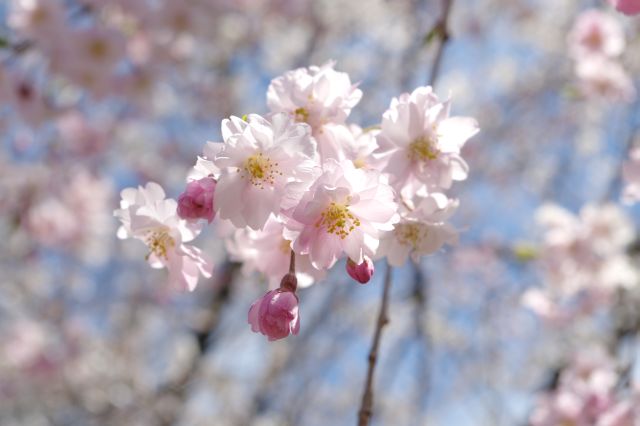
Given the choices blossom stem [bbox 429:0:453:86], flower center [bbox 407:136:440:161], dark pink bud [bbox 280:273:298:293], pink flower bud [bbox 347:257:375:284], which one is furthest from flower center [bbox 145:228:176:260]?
blossom stem [bbox 429:0:453:86]

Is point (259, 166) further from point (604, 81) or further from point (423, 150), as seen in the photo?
point (604, 81)

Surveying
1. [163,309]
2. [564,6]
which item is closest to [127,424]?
[163,309]

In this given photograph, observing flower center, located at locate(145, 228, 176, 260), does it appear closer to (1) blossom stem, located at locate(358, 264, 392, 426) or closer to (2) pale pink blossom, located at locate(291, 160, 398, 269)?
(2) pale pink blossom, located at locate(291, 160, 398, 269)

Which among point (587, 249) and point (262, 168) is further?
point (587, 249)

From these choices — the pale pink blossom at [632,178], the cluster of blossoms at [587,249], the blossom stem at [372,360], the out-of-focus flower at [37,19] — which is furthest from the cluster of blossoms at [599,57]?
the out-of-focus flower at [37,19]

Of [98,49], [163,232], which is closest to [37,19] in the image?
[98,49]
